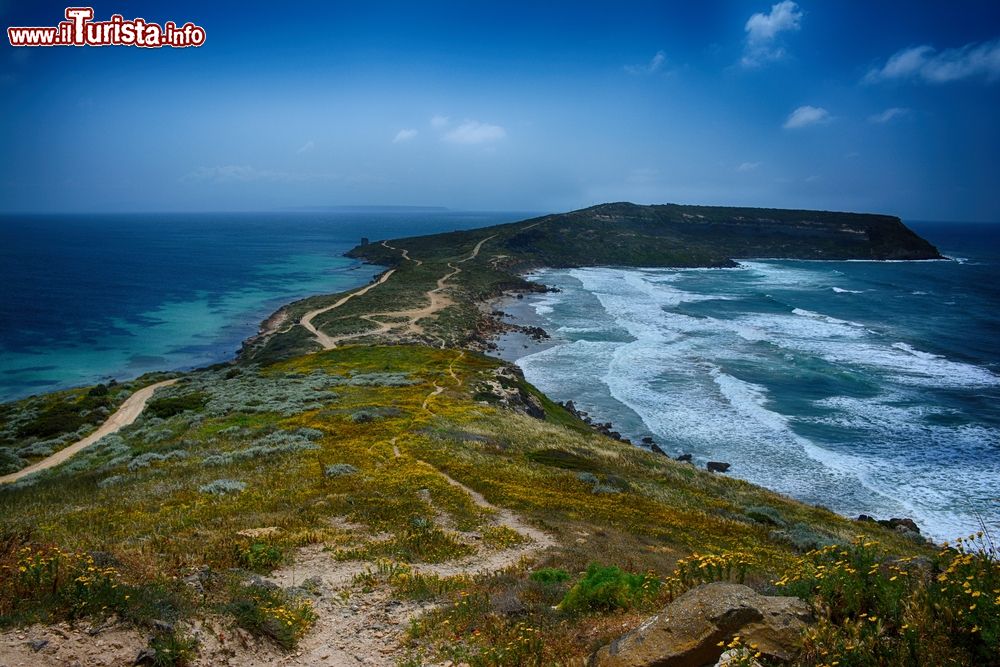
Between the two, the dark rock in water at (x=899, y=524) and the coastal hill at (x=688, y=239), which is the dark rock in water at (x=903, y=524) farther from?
the coastal hill at (x=688, y=239)

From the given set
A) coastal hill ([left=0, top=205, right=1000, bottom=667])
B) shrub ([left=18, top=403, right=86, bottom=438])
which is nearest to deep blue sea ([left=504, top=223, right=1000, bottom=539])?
coastal hill ([left=0, top=205, right=1000, bottom=667])

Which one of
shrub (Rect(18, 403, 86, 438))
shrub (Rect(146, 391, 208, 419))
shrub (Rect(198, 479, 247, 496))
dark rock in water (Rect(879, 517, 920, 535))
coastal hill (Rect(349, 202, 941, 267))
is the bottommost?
dark rock in water (Rect(879, 517, 920, 535))

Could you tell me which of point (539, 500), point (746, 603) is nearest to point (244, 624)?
point (746, 603)

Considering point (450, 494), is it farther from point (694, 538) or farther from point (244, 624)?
Answer: point (244, 624)

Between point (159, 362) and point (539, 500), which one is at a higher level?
point (539, 500)

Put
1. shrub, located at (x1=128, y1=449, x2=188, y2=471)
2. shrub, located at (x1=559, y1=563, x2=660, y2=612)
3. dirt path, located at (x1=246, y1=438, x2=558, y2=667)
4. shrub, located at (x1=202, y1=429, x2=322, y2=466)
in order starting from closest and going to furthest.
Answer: dirt path, located at (x1=246, y1=438, x2=558, y2=667)
shrub, located at (x1=559, y1=563, x2=660, y2=612)
shrub, located at (x1=202, y1=429, x2=322, y2=466)
shrub, located at (x1=128, y1=449, x2=188, y2=471)

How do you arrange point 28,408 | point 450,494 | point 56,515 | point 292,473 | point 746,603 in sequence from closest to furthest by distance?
point 746,603
point 56,515
point 450,494
point 292,473
point 28,408

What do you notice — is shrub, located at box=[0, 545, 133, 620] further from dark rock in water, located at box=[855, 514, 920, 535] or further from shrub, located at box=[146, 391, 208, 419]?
shrub, located at box=[146, 391, 208, 419]
